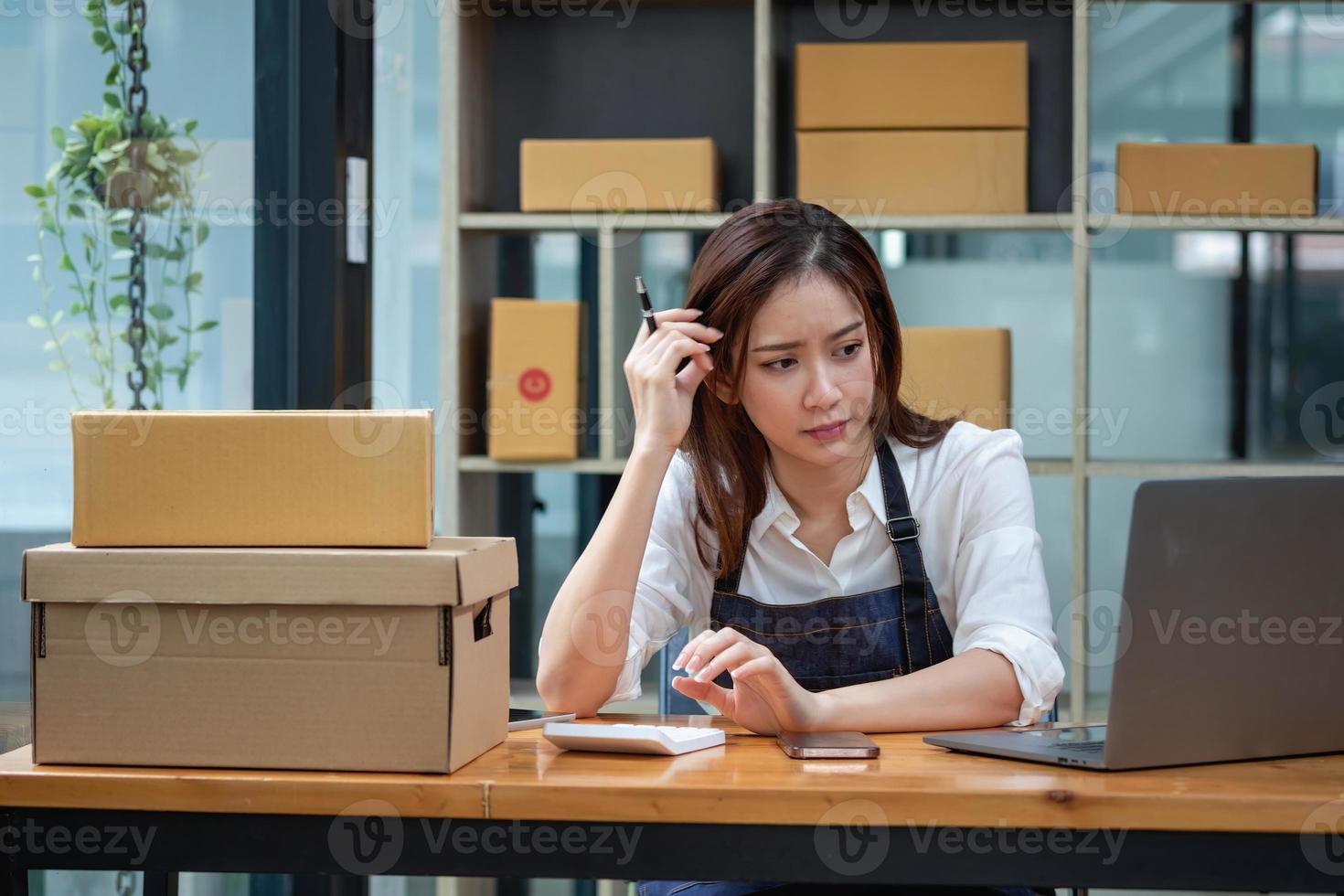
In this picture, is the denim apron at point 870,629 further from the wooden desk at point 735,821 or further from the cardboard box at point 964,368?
the cardboard box at point 964,368

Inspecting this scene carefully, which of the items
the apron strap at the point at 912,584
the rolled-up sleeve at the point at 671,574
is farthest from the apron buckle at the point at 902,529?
the rolled-up sleeve at the point at 671,574

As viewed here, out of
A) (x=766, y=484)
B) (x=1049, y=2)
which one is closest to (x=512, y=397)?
(x=766, y=484)

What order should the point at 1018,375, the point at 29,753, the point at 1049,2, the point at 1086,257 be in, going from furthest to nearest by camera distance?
1. the point at 1018,375
2. the point at 1049,2
3. the point at 1086,257
4. the point at 29,753

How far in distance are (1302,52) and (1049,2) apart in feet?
2.00

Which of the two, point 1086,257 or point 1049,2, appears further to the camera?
point 1049,2

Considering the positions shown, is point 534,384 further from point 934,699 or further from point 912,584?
point 934,699

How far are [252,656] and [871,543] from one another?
870mm

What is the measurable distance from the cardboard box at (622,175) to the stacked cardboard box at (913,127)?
8.6 inches

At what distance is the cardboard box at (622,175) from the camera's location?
276 centimetres

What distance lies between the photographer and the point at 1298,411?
3.06 metres

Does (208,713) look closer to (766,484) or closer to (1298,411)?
(766,484)

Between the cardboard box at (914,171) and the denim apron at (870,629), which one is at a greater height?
the cardboard box at (914,171)

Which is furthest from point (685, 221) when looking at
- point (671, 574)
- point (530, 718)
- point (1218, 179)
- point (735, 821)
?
point (735, 821)

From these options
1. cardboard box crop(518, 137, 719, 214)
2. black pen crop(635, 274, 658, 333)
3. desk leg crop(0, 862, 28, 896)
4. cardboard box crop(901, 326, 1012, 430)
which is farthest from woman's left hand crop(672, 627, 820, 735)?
cardboard box crop(518, 137, 719, 214)
